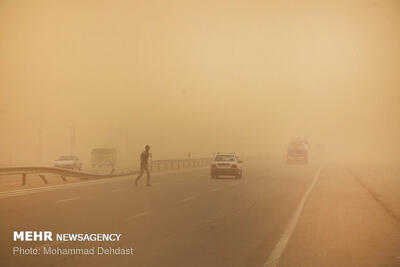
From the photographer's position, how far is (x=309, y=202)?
18.5 meters

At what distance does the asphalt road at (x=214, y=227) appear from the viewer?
8.19 meters

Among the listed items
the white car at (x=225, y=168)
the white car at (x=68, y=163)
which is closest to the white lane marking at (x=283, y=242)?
the white car at (x=225, y=168)

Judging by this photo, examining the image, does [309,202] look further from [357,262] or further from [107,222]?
[357,262]

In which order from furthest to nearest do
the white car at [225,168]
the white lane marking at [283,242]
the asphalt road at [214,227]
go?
the white car at [225,168], the asphalt road at [214,227], the white lane marking at [283,242]

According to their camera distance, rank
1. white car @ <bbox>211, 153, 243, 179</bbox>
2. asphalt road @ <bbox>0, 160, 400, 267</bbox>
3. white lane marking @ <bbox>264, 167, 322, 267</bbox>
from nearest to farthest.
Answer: white lane marking @ <bbox>264, 167, 322, 267</bbox>, asphalt road @ <bbox>0, 160, 400, 267</bbox>, white car @ <bbox>211, 153, 243, 179</bbox>

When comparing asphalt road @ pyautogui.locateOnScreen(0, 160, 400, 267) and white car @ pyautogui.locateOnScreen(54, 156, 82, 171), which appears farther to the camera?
white car @ pyautogui.locateOnScreen(54, 156, 82, 171)

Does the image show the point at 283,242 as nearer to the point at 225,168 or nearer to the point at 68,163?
the point at 225,168

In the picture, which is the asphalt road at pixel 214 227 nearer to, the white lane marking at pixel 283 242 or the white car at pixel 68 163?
the white lane marking at pixel 283 242

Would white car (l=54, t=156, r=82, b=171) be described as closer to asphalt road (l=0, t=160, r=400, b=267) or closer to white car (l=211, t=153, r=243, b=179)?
white car (l=211, t=153, r=243, b=179)

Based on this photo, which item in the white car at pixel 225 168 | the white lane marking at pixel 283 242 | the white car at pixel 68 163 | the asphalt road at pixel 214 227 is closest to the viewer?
the white lane marking at pixel 283 242

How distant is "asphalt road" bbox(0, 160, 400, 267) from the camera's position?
8188 mm

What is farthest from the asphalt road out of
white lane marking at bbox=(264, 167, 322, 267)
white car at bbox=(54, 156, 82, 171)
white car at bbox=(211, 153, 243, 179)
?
white car at bbox=(54, 156, 82, 171)

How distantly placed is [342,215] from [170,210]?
210 inches

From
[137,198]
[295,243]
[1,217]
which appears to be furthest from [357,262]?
[137,198]
